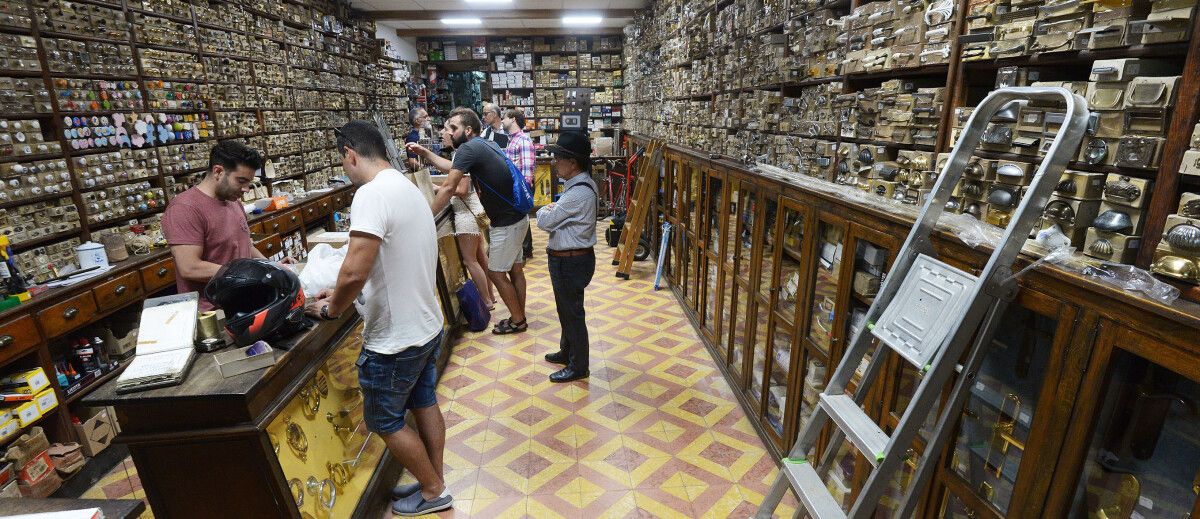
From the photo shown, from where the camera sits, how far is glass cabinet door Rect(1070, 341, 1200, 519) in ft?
3.86

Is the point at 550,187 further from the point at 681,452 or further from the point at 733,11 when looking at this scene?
the point at 681,452

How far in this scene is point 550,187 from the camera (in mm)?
Result: 8867

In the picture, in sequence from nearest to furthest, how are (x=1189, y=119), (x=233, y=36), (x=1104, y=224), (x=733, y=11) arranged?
(x=1189, y=119), (x=1104, y=224), (x=733, y=11), (x=233, y=36)

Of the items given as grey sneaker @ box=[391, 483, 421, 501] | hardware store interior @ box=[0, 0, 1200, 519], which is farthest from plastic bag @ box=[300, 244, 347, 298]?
grey sneaker @ box=[391, 483, 421, 501]

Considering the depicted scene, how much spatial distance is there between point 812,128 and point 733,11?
1.64 meters

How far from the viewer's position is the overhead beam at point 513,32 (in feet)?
35.2

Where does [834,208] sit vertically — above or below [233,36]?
below

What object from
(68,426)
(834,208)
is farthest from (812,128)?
(68,426)

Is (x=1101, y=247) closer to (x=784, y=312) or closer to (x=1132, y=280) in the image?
(x=1132, y=280)

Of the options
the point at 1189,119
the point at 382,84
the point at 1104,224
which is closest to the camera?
the point at 1189,119

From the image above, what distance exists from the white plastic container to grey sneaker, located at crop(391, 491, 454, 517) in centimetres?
246

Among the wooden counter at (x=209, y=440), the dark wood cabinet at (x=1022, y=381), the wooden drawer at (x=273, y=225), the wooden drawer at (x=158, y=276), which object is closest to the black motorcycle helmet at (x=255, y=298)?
the wooden counter at (x=209, y=440)

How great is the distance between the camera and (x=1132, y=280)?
1.15 m

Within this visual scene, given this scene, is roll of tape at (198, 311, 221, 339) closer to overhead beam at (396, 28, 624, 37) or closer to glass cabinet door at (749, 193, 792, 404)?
glass cabinet door at (749, 193, 792, 404)
